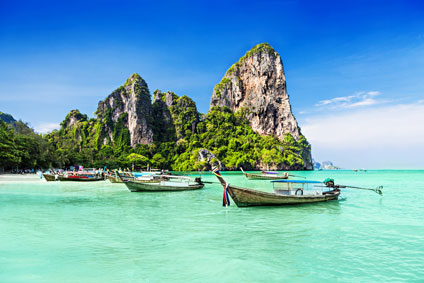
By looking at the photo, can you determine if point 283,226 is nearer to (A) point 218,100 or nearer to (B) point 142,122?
(B) point 142,122

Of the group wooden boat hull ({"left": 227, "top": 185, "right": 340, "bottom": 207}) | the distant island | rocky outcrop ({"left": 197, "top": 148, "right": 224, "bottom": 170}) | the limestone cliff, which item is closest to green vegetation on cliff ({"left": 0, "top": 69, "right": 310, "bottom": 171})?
the distant island

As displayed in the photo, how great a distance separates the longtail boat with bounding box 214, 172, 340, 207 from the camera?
15266 mm

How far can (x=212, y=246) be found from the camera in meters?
8.94

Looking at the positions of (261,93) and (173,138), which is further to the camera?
(261,93)

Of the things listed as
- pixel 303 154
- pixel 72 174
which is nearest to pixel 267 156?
pixel 303 154

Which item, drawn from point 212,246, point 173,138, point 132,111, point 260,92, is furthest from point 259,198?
point 260,92

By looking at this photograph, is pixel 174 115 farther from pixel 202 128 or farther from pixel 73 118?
pixel 73 118

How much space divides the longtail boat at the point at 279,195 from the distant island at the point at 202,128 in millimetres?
83509

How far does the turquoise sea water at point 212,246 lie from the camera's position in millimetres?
6754

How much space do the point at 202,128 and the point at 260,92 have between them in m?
36.0

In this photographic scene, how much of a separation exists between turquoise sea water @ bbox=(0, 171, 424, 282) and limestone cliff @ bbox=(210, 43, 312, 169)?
402 ft

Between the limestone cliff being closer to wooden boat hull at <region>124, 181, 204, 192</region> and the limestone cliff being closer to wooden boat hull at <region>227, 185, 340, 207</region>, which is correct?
wooden boat hull at <region>124, 181, 204, 192</region>

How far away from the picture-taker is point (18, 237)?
10062 mm

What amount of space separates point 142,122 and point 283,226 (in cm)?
11191
